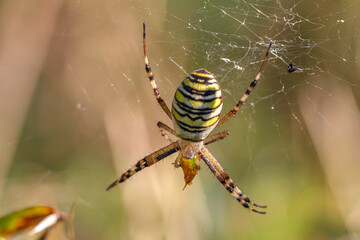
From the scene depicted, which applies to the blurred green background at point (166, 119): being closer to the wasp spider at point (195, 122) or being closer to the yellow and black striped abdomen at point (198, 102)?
the wasp spider at point (195, 122)

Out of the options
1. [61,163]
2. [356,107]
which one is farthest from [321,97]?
[61,163]

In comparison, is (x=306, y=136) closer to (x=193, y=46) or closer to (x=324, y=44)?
(x=324, y=44)

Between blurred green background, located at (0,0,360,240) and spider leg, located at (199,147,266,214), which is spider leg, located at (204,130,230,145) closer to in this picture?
spider leg, located at (199,147,266,214)

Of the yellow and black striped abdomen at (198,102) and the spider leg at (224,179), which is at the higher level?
the yellow and black striped abdomen at (198,102)

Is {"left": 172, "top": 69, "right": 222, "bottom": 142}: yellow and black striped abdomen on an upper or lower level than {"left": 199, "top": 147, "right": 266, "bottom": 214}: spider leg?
upper

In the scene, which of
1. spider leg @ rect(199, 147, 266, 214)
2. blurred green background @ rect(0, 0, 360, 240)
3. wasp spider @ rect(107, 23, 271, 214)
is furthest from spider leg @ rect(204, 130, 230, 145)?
blurred green background @ rect(0, 0, 360, 240)

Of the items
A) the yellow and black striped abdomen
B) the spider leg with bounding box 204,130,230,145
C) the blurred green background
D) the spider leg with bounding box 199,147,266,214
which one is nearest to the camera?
the yellow and black striped abdomen

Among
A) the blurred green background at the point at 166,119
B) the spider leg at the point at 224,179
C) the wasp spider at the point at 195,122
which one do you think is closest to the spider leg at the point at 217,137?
the wasp spider at the point at 195,122
